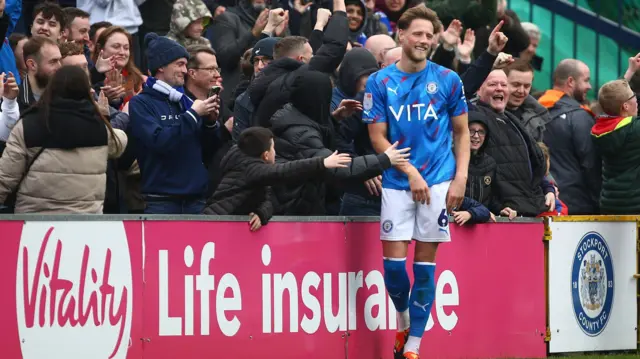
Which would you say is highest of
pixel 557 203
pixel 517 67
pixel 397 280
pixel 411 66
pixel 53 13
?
pixel 53 13

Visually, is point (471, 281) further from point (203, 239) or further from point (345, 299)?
point (203, 239)

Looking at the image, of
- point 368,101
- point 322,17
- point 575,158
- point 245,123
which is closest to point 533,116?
point 575,158

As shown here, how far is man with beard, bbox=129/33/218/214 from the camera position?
1002 centimetres

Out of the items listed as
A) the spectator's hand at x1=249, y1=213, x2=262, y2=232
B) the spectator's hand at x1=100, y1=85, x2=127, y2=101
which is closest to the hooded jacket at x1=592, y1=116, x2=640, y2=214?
the spectator's hand at x1=249, y1=213, x2=262, y2=232

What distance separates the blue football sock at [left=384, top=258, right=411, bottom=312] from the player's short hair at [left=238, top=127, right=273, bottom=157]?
3.90ft

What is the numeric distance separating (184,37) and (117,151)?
13.4ft

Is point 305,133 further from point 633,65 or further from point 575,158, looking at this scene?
point 633,65

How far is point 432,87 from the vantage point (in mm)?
9617

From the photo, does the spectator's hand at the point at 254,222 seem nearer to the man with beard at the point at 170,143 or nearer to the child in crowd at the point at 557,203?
the man with beard at the point at 170,143

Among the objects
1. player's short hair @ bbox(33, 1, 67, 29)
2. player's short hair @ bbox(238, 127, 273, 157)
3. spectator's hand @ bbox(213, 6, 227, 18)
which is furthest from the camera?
spectator's hand @ bbox(213, 6, 227, 18)

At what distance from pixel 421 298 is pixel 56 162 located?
2747 millimetres

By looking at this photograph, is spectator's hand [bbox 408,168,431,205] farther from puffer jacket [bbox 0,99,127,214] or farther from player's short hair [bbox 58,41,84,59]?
player's short hair [bbox 58,41,84,59]

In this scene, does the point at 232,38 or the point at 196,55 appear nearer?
the point at 196,55

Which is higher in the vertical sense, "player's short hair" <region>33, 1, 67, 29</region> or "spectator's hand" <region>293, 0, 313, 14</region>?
"spectator's hand" <region>293, 0, 313, 14</region>
